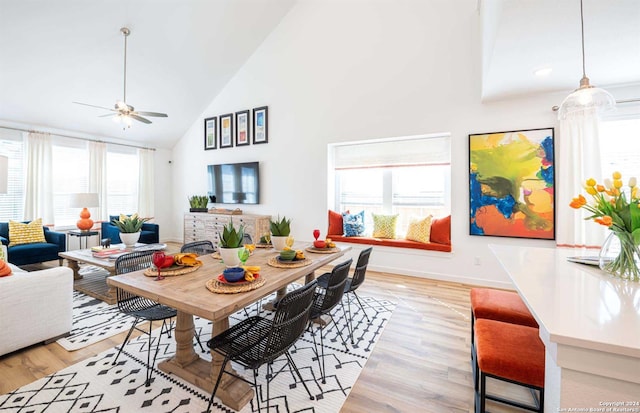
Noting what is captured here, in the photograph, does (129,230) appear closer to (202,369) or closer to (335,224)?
(202,369)

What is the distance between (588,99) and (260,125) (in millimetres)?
4865

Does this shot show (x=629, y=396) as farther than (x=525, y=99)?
No

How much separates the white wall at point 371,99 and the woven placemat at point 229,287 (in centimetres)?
310

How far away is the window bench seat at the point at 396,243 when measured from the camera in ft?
12.8

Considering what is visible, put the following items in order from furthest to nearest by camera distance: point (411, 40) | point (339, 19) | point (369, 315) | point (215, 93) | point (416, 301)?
point (215, 93)
point (339, 19)
point (411, 40)
point (416, 301)
point (369, 315)

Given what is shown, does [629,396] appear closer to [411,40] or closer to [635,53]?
[635,53]

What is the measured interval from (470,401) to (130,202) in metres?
7.23

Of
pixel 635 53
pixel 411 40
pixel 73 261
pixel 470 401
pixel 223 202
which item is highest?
pixel 411 40

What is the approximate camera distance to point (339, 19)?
15.0 ft

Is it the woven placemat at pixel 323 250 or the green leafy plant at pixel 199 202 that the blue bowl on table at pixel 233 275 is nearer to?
the woven placemat at pixel 323 250

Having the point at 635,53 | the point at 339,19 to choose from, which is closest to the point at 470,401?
the point at 635,53

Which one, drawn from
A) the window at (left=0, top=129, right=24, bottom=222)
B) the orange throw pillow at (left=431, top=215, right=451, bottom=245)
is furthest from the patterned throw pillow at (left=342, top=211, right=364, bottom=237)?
the window at (left=0, top=129, right=24, bottom=222)

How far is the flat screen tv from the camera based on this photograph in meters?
5.52

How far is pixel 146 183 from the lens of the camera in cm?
650
